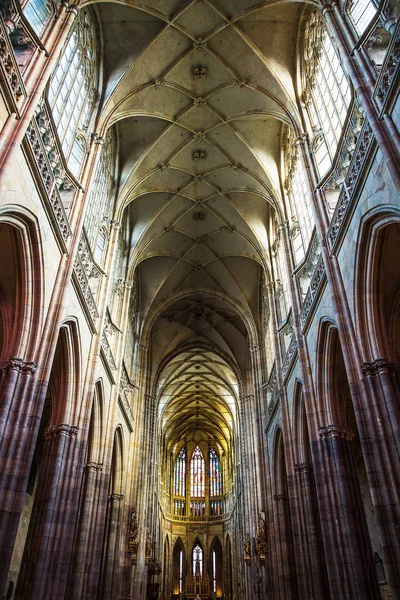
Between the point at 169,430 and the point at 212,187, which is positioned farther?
the point at 169,430

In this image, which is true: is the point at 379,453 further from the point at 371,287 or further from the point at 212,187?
the point at 212,187

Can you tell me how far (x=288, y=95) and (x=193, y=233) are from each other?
946 centimetres

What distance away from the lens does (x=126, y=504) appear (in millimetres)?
20438

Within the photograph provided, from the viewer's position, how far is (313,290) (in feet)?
47.0

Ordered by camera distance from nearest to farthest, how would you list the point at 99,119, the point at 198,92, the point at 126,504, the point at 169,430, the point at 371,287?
the point at 371,287, the point at 99,119, the point at 198,92, the point at 126,504, the point at 169,430

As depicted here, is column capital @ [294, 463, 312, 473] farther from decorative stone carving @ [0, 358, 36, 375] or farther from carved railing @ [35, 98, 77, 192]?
carved railing @ [35, 98, 77, 192]

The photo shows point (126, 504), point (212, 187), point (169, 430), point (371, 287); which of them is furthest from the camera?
point (169, 430)

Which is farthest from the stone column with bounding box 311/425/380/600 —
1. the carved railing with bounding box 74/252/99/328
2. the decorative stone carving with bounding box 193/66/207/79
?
the decorative stone carving with bounding box 193/66/207/79

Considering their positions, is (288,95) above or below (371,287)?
above

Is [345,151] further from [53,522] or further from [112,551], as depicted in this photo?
[112,551]

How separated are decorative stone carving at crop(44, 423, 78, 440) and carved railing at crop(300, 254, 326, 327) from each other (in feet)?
24.6

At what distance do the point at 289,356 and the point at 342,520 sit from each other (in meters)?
6.91

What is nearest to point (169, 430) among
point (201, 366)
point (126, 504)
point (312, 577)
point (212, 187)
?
point (201, 366)

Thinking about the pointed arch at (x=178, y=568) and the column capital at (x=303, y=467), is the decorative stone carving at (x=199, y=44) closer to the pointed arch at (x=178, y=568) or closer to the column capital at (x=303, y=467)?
the column capital at (x=303, y=467)
